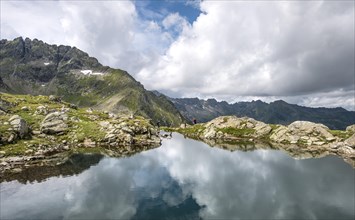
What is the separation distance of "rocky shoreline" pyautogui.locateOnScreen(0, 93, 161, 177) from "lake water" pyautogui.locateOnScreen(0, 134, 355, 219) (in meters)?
10.3

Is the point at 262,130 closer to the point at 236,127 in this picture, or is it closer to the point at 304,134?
the point at 236,127

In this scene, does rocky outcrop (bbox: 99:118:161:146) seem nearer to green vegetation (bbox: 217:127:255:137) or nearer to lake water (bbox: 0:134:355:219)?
lake water (bbox: 0:134:355:219)

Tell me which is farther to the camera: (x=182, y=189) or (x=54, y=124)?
(x=54, y=124)

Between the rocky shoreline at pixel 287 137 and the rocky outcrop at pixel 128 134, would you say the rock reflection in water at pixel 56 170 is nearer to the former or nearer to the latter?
the rocky outcrop at pixel 128 134

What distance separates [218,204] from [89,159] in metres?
55.4

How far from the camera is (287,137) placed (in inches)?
5689

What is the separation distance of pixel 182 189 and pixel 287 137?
303 feet

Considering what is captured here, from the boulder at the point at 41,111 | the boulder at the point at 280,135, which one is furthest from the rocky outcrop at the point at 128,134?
the boulder at the point at 280,135

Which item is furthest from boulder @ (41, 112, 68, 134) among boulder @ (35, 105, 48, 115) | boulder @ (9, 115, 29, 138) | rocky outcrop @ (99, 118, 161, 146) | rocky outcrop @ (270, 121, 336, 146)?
rocky outcrop @ (270, 121, 336, 146)

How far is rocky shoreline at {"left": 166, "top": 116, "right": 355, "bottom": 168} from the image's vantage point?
385 feet

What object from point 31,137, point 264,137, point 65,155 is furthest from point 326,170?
point 31,137

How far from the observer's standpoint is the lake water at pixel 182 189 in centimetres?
5316

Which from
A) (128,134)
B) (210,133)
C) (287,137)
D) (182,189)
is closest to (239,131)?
(210,133)

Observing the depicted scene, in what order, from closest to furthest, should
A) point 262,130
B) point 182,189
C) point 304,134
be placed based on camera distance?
point 182,189 → point 304,134 → point 262,130
